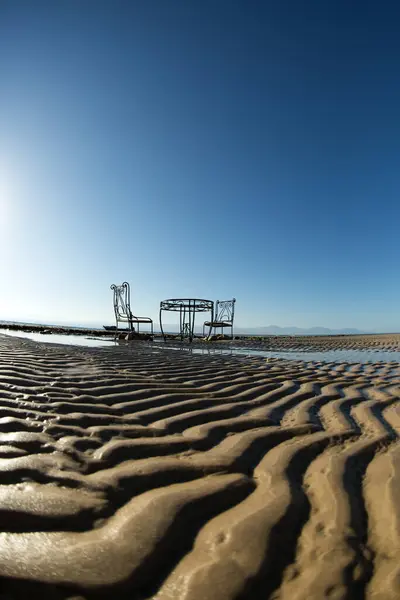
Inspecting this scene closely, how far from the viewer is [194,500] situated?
1599 millimetres

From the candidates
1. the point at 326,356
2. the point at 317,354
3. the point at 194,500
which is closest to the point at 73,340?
the point at 317,354

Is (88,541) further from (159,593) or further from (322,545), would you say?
(322,545)

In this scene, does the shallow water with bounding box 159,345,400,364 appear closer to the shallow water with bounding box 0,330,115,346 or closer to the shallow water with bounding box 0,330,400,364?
the shallow water with bounding box 0,330,400,364

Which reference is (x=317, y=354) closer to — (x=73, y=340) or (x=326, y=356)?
(x=326, y=356)

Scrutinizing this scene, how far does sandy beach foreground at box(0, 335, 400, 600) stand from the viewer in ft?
3.81

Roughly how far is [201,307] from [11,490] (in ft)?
46.9

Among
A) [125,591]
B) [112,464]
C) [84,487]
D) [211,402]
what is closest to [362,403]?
[211,402]

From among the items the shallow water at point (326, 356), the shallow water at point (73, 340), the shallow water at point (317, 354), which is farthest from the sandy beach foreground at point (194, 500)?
the shallow water at point (73, 340)

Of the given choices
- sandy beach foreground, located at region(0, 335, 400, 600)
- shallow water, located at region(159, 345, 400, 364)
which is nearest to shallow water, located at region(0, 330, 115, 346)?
shallow water, located at region(159, 345, 400, 364)

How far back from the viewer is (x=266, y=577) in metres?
1.19

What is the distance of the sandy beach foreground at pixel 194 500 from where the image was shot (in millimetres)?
1162

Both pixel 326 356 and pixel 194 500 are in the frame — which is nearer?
pixel 194 500

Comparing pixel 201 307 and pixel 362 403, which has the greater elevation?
pixel 201 307

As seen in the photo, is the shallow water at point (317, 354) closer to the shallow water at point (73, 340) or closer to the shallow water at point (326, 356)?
the shallow water at point (326, 356)
